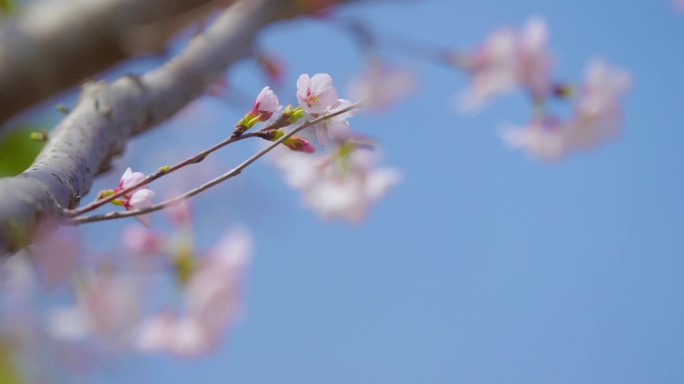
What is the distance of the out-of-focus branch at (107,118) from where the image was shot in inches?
13.1

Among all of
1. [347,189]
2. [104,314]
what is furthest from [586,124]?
[104,314]

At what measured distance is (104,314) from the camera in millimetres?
1277

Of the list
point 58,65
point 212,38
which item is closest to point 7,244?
point 58,65

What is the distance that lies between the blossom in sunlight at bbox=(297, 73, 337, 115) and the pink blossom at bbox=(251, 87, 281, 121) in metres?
0.04

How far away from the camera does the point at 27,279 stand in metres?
1.01

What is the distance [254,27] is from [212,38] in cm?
7

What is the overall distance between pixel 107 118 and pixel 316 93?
0.27 metres

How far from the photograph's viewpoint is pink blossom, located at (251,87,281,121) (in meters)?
0.48

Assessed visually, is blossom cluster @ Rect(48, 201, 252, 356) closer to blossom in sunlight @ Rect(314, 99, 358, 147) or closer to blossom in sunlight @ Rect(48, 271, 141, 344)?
blossom in sunlight @ Rect(48, 271, 141, 344)

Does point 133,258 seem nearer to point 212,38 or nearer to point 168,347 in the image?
point 168,347

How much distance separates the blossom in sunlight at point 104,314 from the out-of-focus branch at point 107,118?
55 cm

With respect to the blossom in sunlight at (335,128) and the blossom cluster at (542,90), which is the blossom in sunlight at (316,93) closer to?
the blossom in sunlight at (335,128)

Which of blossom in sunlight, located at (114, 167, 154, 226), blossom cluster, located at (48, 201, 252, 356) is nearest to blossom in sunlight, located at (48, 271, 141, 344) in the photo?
blossom cluster, located at (48, 201, 252, 356)

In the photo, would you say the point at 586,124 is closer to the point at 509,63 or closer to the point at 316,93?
the point at 509,63
